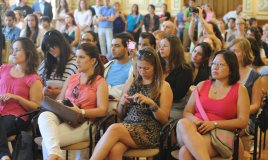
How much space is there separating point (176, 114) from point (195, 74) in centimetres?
A: 56

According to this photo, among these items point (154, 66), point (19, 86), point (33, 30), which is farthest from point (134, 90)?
point (33, 30)

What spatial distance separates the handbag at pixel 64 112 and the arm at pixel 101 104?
0.30ft

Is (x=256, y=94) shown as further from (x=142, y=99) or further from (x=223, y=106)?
(x=142, y=99)

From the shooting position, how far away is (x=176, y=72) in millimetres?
3850

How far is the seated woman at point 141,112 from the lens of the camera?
3.22m

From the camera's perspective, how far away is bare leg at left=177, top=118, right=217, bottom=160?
305 centimetres

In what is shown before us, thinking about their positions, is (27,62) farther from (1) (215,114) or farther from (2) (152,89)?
(1) (215,114)

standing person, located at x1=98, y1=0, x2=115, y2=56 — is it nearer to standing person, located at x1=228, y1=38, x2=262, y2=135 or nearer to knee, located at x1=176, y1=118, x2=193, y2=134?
standing person, located at x1=228, y1=38, x2=262, y2=135

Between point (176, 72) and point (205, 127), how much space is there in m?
0.76

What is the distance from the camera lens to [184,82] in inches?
149

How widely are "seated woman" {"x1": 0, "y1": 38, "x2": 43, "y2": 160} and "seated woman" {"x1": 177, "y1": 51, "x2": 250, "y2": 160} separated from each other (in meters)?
1.26

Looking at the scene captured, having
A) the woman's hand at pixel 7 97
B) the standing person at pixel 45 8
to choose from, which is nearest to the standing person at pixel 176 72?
the woman's hand at pixel 7 97

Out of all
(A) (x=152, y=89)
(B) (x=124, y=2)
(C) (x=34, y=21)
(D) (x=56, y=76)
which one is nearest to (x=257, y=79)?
(A) (x=152, y=89)

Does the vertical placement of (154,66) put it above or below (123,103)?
above
